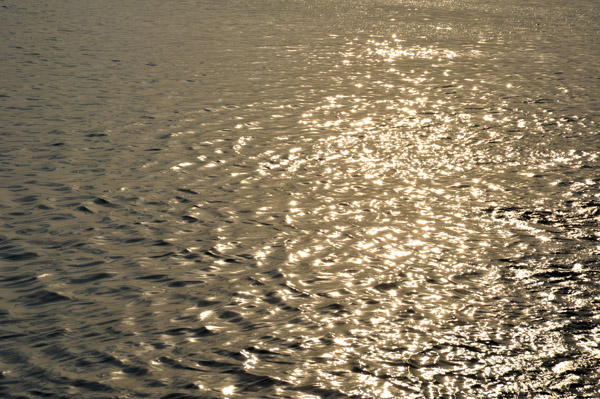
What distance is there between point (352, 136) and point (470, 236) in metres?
1.62

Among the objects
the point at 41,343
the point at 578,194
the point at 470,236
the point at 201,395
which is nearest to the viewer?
the point at 201,395

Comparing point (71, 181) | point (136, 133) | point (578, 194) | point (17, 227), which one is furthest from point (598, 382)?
point (136, 133)

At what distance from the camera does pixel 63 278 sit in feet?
9.85

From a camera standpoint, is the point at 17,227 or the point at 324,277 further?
the point at 17,227

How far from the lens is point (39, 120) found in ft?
16.3

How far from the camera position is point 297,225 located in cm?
350

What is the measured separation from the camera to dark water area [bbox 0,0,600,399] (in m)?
2.42

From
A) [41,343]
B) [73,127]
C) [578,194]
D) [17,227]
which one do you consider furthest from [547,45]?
[41,343]

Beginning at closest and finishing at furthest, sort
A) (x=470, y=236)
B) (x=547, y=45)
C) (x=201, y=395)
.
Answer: (x=201, y=395), (x=470, y=236), (x=547, y=45)

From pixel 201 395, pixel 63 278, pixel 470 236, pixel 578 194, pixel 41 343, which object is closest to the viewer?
pixel 201 395

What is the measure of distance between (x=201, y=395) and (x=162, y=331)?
42 centimetres

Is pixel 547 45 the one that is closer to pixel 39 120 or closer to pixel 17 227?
pixel 39 120

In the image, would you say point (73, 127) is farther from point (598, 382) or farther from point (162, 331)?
point (598, 382)

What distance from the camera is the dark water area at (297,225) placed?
2.42 meters
